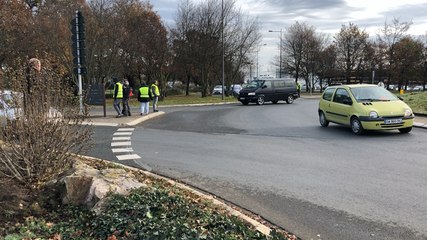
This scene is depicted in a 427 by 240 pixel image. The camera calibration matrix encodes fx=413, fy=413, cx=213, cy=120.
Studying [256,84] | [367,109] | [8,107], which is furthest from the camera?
[256,84]

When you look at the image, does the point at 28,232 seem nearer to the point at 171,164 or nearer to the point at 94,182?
the point at 94,182

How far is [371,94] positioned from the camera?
13.5 metres

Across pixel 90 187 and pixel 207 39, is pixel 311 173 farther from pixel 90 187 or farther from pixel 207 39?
pixel 207 39

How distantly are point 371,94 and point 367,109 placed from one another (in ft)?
3.72

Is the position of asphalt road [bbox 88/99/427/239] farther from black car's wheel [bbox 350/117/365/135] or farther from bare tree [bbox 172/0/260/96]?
bare tree [bbox 172/0/260/96]

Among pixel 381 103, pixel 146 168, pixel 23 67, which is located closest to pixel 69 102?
pixel 23 67

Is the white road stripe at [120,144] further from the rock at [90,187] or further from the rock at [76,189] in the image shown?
the rock at [76,189]

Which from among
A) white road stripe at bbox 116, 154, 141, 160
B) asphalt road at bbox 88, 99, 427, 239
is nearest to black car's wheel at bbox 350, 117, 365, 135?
asphalt road at bbox 88, 99, 427, 239

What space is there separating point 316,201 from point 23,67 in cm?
459

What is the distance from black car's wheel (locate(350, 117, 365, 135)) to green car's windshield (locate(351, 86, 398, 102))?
0.70 metres

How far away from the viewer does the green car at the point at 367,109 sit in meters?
12.5

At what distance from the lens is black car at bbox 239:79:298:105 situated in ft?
100

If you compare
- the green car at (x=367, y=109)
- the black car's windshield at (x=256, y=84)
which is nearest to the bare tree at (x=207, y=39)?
the black car's windshield at (x=256, y=84)

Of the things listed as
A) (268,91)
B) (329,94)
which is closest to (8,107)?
(329,94)
